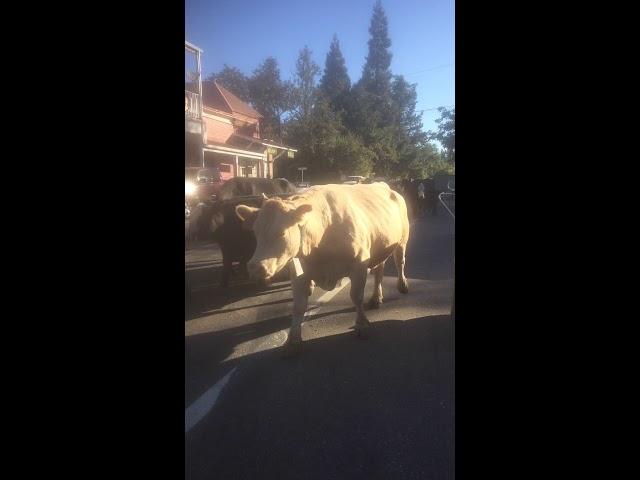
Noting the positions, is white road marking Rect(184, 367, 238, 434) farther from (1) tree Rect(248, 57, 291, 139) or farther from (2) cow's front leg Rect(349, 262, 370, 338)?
(1) tree Rect(248, 57, 291, 139)

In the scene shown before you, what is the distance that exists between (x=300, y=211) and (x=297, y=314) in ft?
2.52

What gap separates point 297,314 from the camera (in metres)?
2.72

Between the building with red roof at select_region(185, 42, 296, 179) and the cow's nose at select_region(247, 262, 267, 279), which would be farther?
the cow's nose at select_region(247, 262, 267, 279)

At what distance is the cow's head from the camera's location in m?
2.29

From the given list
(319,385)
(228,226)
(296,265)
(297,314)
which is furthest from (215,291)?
(319,385)

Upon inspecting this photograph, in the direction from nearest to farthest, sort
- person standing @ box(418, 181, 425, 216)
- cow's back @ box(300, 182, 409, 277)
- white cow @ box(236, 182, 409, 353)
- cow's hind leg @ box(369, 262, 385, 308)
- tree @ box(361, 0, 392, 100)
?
tree @ box(361, 0, 392, 100) < person standing @ box(418, 181, 425, 216) < white cow @ box(236, 182, 409, 353) < cow's back @ box(300, 182, 409, 277) < cow's hind leg @ box(369, 262, 385, 308)

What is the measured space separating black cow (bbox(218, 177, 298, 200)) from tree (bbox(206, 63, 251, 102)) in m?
1.68

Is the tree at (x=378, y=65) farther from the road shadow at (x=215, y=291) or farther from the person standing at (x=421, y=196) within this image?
the road shadow at (x=215, y=291)

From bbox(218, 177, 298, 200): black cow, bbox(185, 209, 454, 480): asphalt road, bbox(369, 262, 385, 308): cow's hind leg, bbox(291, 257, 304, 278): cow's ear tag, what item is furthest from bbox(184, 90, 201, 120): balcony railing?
bbox(369, 262, 385, 308): cow's hind leg

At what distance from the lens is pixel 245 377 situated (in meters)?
2.29
